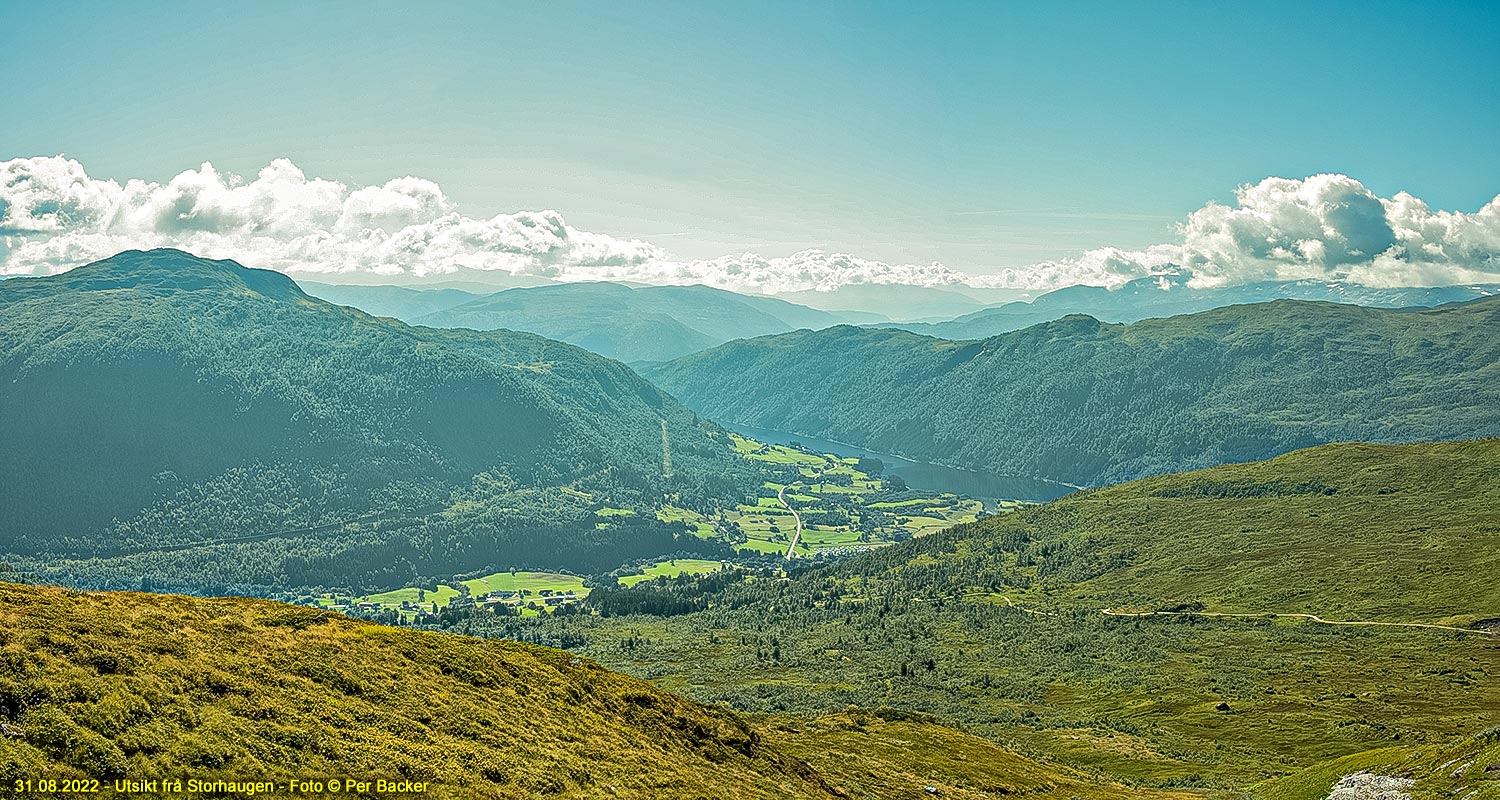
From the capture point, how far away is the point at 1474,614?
198m

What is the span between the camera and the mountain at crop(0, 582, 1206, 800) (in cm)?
3722

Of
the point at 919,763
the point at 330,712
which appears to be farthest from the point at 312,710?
the point at 919,763

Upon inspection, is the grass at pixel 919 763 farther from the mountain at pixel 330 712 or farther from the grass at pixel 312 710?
the grass at pixel 312 710

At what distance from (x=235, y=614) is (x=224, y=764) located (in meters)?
22.9

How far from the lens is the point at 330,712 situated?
153 feet

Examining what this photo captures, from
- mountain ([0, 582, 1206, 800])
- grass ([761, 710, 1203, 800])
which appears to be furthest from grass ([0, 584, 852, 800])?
grass ([761, 710, 1203, 800])

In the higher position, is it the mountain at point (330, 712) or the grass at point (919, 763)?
the mountain at point (330, 712)

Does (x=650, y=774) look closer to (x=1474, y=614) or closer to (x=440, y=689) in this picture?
(x=440, y=689)

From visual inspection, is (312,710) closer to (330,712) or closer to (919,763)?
(330,712)

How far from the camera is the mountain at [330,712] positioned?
122 ft

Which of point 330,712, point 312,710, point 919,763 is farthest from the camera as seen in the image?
point 919,763

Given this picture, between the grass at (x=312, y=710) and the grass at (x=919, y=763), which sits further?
the grass at (x=919, y=763)

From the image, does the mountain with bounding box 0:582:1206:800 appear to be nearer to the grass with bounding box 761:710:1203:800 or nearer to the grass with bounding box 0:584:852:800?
the grass with bounding box 0:584:852:800

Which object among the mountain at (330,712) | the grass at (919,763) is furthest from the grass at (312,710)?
the grass at (919,763)
